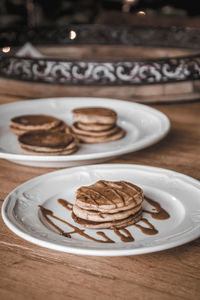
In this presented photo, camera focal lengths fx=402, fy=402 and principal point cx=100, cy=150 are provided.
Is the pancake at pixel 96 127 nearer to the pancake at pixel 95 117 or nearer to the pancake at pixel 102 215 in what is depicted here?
the pancake at pixel 95 117

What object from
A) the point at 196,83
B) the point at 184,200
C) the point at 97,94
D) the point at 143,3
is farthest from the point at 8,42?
the point at 143,3

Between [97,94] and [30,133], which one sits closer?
[30,133]

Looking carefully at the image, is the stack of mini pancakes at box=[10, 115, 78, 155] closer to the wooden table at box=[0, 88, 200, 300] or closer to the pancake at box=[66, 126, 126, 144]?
the pancake at box=[66, 126, 126, 144]

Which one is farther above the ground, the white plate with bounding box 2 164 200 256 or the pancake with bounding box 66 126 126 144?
the pancake with bounding box 66 126 126 144

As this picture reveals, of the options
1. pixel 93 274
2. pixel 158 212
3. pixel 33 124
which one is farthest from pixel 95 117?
pixel 93 274

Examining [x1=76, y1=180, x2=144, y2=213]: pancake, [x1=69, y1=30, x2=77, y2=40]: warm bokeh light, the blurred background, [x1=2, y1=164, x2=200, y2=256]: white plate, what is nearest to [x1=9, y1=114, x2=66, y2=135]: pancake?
[x1=2, y1=164, x2=200, y2=256]: white plate

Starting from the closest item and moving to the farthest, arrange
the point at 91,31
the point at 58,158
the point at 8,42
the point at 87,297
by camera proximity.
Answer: the point at 87,297
the point at 58,158
the point at 8,42
the point at 91,31

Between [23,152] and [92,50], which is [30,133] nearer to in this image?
[23,152]
